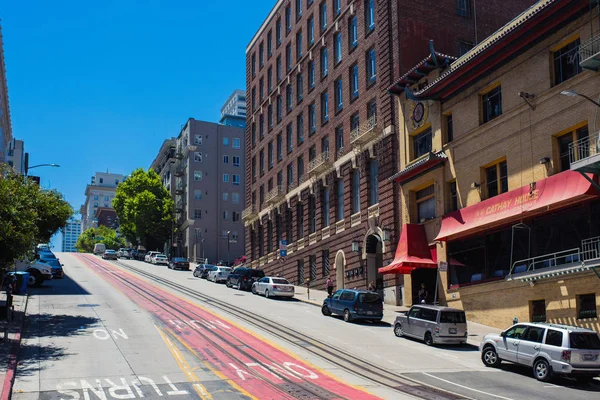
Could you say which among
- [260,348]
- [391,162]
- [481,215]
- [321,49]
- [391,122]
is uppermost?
[321,49]

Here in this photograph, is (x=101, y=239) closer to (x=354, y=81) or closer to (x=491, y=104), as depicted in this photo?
(x=354, y=81)

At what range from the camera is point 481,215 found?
32469mm

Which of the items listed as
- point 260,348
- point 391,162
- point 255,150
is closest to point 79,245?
point 255,150

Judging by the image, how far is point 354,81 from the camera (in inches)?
1927

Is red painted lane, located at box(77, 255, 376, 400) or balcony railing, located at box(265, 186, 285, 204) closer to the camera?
red painted lane, located at box(77, 255, 376, 400)

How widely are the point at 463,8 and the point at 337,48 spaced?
1075cm

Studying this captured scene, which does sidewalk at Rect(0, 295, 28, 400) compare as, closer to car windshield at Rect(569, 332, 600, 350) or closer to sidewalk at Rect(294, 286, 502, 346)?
car windshield at Rect(569, 332, 600, 350)

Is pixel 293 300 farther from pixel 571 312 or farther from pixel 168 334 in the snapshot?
pixel 571 312

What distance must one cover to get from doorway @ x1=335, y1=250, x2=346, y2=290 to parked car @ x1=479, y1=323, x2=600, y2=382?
2540 cm

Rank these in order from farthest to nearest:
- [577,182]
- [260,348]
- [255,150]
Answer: [255,150]
[577,182]
[260,348]

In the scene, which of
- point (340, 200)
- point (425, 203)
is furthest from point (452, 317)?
point (340, 200)

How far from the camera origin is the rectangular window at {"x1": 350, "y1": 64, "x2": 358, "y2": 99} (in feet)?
159

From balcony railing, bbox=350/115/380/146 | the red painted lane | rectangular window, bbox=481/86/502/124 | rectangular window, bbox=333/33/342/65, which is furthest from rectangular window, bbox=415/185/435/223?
rectangular window, bbox=333/33/342/65

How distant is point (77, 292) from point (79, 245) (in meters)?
146
